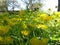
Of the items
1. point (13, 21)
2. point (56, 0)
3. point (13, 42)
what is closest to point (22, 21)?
point (13, 21)

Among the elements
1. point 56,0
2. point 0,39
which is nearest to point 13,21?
point 0,39

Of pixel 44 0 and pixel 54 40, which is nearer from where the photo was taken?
pixel 54 40

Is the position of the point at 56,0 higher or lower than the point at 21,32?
lower

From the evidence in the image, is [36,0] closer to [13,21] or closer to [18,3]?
[18,3]

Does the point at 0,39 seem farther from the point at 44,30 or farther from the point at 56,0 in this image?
the point at 56,0

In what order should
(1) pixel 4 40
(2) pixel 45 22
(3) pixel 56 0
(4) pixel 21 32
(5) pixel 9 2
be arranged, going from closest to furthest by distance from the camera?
1. (1) pixel 4 40
2. (4) pixel 21 32
3. (2) pixel 45 22
4. (5) pixel 9 2
5. (3) pixel 56 0

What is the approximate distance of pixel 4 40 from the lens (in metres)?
0.59

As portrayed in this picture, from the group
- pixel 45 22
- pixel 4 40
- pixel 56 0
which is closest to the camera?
pixel 4 40

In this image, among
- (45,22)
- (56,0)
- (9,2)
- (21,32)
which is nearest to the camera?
(21,32)

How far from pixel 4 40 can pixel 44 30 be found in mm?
202

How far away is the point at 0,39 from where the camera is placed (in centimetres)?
60

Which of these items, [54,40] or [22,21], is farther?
[22,21]

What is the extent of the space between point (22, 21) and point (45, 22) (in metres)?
0.10

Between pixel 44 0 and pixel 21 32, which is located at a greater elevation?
pixel 21 32
